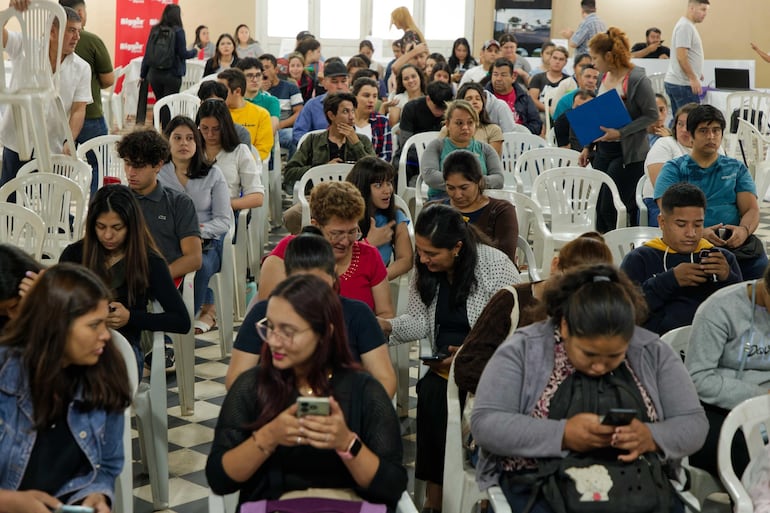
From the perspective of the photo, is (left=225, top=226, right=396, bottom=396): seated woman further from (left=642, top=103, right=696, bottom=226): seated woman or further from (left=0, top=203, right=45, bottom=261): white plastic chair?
(left=642, top=103, right=696, bottom=226): seated woman

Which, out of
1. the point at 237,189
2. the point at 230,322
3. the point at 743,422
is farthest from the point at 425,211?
the point at 237,189

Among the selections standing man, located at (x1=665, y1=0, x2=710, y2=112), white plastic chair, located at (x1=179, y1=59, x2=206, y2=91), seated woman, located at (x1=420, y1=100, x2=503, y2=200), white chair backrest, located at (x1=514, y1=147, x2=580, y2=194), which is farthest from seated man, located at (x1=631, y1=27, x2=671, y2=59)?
seated woman, located at (x1=420, y1=100, x2=503, y2=200)

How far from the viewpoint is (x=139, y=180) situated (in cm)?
436

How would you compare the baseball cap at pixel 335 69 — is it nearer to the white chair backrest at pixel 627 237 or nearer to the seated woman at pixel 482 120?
the seated woman at pixel 482 120

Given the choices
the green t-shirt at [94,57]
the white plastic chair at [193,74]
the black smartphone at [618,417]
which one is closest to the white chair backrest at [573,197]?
the green t-shirt at [94,57]

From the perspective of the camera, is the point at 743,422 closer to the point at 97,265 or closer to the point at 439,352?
the point at 439,352

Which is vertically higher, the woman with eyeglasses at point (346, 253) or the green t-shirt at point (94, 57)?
the green t-shirt at point (94, 57)

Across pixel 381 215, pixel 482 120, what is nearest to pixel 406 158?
pixel 482 120

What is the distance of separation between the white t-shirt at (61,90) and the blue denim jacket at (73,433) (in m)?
3.21

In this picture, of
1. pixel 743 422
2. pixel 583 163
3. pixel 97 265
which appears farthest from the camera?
pixel 583 163

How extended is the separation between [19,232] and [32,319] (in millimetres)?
1904

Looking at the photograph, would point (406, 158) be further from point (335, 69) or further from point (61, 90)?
point (61, 90)

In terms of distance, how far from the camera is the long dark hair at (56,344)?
7.98 feet

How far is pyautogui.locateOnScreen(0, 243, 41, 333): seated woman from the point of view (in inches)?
111
